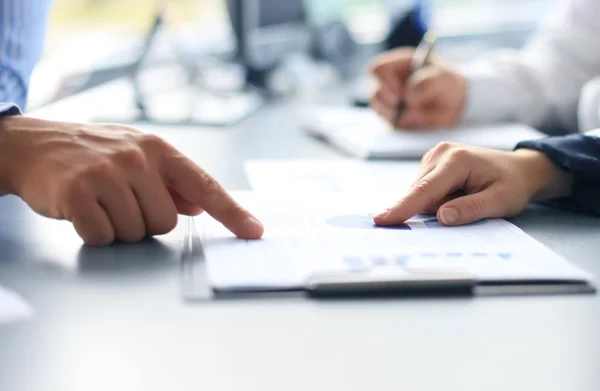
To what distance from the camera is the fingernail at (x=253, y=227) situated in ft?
2.23

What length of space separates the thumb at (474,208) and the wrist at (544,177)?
0.07 metres

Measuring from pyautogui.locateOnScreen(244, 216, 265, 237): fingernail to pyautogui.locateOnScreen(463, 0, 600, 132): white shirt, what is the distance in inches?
31.5

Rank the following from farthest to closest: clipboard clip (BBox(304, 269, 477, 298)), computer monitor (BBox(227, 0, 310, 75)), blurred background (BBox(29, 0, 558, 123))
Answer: computer monitor (BBox(227, 0, 310, 75))
blurred background (BBox(29, 0, 558, 123))
clipboard clip (BBox(304, 269, 477, 298))

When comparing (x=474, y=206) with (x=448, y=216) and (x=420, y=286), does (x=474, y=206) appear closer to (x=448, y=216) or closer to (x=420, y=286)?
(x=448, y=216)

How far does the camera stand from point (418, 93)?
1.33 meters

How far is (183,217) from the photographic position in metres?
0.77

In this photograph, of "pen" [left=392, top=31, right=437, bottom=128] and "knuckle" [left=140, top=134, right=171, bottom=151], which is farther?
"pen" [left=392, top=31, right=437, bottom=128]

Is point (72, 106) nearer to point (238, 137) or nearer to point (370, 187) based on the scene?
point (238, 137)

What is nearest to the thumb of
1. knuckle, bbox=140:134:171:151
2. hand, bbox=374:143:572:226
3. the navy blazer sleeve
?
hand, bbox=374:143:572:226

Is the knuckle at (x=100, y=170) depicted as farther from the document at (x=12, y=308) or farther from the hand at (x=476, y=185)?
the hand at (x=476, y=185)

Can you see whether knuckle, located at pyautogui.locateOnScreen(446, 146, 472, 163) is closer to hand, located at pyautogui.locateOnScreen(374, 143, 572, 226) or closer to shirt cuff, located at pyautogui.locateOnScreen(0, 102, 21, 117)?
hand, located at pyautogui.locateOnScreen(374, 143, 572, 226)

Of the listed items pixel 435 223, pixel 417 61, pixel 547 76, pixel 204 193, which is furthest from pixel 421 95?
pixel 204 193

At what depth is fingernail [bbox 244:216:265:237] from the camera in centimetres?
68

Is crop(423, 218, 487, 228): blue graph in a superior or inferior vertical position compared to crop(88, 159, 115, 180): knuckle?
inferior
